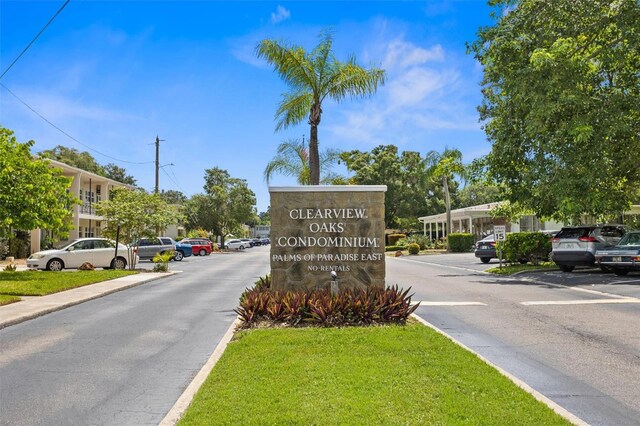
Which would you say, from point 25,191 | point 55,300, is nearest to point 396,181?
point 25,191

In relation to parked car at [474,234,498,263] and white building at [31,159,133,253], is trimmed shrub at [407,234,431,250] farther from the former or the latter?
white building at [31,159,133,253]

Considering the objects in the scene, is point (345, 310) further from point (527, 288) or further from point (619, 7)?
point (619, 7)

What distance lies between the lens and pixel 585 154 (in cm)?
1834

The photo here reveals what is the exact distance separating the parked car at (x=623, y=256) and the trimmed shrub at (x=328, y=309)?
1195 centimetres

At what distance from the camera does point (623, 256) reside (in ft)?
58.6

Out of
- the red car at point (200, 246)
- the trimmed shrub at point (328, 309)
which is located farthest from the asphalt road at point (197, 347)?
the red car at point (200, 246)

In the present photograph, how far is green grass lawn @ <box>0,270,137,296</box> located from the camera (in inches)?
607

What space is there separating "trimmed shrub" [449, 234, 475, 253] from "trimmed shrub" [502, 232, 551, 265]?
1884cm

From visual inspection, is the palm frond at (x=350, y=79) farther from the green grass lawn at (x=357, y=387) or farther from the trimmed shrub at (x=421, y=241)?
the trimmed shrub at (x=421, y=241)

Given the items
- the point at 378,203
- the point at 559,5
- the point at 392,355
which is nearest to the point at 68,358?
the point at 392,355

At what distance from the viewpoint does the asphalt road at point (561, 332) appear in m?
5.75

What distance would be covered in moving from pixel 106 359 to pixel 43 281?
461 inches

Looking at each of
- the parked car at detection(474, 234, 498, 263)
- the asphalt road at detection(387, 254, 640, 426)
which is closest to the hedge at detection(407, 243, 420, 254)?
the parked car at detection(474, 234, 498, 263)

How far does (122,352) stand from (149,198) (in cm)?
1793
